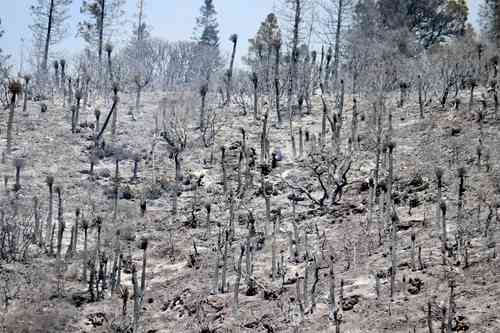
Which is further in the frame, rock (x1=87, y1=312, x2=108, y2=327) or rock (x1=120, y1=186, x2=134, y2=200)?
rock (x1=120, y1=186, x2=134, y2=200)

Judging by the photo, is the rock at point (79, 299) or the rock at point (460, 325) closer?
the rock at point (460, 325)

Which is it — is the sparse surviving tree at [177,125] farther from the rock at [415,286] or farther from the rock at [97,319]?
the rock at [415,286]

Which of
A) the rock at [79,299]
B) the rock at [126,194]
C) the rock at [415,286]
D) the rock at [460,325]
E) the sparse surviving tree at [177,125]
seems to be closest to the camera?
the rock at [460,325]

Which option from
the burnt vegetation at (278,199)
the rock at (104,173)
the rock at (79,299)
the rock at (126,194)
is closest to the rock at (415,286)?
the burnt vegetation at (278,199)

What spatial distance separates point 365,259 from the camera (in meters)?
12.9

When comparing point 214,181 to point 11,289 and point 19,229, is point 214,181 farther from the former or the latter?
point 11,289

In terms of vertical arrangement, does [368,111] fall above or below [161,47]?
below

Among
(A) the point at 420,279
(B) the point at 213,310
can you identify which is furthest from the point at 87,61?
(A) the point at 420,279

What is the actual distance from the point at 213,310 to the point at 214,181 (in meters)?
9.43

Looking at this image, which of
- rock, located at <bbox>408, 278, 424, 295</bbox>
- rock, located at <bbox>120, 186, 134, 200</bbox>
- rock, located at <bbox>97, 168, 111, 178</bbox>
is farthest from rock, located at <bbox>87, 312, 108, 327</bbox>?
rock, located at <bbox>97, 168, 111, 178</bbox>

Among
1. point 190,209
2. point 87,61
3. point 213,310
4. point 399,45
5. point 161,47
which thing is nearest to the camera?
point 213,310

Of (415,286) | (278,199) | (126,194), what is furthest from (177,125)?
(415,286)

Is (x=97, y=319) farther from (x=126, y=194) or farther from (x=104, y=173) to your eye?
(x=104, y=173)

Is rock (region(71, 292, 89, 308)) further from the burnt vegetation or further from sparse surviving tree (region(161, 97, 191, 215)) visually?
sparse surviving tree (region(161, 97, 191, 215))
